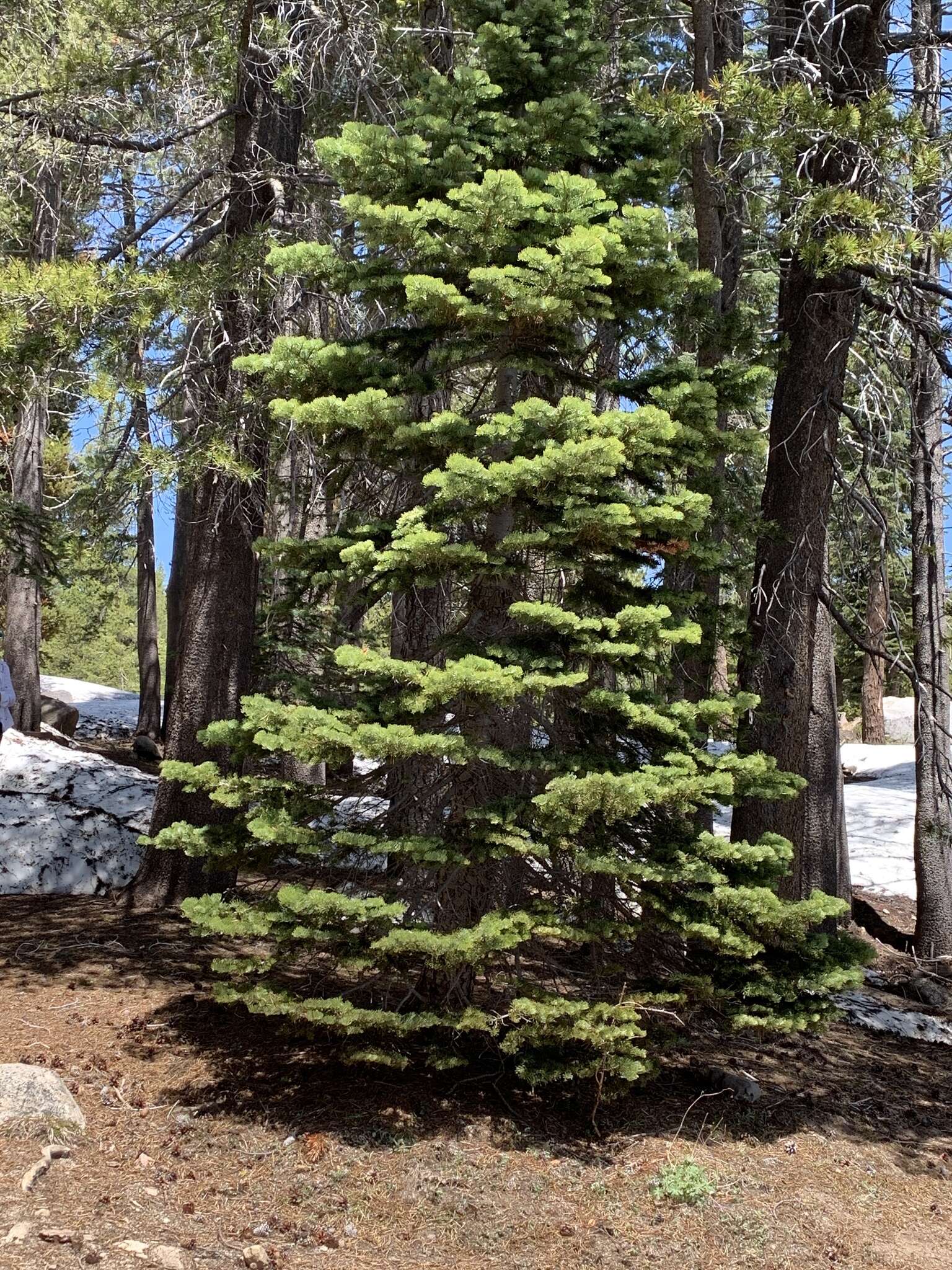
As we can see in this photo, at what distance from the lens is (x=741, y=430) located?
19.2ft

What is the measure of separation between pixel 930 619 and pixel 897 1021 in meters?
3.50

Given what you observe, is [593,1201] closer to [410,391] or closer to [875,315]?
[410,391]

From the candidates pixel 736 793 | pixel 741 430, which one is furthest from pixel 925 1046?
pixel 741 430

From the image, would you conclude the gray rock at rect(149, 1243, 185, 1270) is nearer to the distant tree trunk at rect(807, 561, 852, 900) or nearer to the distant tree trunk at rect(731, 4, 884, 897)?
the distant tree trunk at rect(731, 4, 884, 897)

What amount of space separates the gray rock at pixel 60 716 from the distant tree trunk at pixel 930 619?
12.2 m

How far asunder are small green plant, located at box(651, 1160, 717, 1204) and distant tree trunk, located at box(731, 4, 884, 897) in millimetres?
2281

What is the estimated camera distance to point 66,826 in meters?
9.13

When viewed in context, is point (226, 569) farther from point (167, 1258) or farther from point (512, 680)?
point (167, 1258)

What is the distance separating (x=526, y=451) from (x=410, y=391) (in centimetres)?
78

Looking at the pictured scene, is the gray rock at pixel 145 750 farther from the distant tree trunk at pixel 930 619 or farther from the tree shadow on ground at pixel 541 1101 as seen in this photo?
the distant tree trunk at pixel 930 619

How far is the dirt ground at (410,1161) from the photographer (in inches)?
185

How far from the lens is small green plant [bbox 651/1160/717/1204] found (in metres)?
5.18

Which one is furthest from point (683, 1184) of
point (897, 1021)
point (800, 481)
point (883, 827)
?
point (883, 827)

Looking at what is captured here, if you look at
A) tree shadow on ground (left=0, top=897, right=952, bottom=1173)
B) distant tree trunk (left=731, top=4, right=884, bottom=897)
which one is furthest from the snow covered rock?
distant tree trunk (left=731, top=4, right=884, bottom=897)
